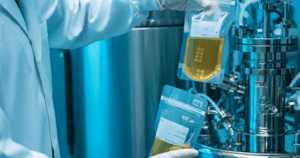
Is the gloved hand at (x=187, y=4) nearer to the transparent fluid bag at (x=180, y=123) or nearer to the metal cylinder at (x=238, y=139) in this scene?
the transparent fluid bag at (x=180, y=123)

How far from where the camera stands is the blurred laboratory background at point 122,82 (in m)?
0.87

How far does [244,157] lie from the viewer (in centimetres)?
74

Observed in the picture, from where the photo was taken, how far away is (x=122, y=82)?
0.87 m

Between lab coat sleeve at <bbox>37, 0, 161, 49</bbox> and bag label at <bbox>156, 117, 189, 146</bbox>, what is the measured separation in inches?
8.5

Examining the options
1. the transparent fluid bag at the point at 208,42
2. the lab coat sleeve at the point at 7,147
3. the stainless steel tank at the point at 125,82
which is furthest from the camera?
the stainless steel tank at the point at 125,82

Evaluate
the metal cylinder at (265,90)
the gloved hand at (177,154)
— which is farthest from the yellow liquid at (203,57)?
the gloved hand at (177,154)

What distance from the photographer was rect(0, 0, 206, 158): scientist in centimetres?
50

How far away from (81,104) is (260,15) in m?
0.52

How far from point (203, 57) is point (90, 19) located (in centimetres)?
24

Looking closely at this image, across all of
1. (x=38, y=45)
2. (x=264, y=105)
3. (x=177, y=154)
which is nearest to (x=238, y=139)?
(x=264, y=105)

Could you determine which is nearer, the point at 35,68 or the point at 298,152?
the point at 35,68

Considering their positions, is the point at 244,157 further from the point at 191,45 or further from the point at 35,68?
the point at 35,68

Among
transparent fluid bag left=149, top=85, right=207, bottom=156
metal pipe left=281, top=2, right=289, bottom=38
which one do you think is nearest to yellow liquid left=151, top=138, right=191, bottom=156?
transparent fluid bag left=149, top=85, right=207, bottom=156

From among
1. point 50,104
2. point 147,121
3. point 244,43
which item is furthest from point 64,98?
point 244,43
